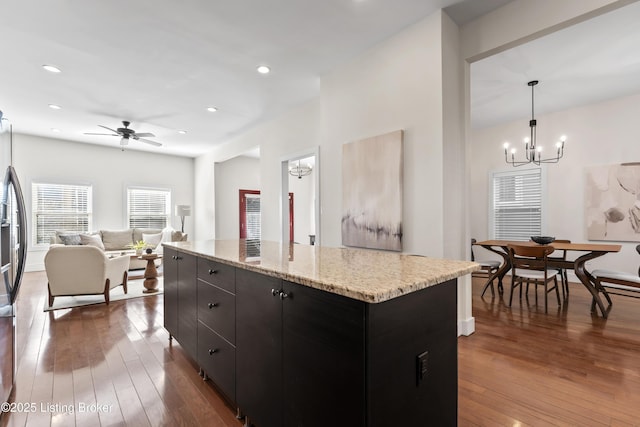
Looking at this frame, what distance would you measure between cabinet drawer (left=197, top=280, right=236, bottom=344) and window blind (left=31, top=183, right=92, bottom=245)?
266 inches

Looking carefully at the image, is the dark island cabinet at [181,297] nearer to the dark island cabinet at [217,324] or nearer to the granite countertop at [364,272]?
the dark island cabinet at [217,324]

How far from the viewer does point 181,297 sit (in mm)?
2391

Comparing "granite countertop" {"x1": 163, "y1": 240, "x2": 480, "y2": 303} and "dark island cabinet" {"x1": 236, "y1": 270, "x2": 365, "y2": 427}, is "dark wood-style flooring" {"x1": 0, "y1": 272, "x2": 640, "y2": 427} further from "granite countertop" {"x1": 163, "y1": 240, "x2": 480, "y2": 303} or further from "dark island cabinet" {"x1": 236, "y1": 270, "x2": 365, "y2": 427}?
"granite countertop" {"x1": 163, "y1": 240, "x2": 480, "y2": 303}

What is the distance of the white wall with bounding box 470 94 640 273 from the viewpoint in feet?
14.6

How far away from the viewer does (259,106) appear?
191 inches

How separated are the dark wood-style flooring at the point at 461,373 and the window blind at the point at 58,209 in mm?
4065

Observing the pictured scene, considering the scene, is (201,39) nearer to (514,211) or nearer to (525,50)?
(525,50)

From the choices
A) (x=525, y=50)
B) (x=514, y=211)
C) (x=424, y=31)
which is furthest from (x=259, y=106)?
(x=514, y=211)

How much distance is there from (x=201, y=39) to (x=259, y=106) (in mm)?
1845

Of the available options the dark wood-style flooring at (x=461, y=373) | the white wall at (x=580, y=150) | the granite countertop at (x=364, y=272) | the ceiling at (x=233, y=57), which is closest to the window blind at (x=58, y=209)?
the ceiling at (x=233, y=57)

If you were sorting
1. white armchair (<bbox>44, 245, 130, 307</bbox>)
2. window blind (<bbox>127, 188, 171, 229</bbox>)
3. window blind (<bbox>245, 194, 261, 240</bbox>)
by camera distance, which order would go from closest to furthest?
1. white armchair (<bbox>44, 245, 130, 307</bbox>)
2. window blind (<bbox>127, 188, 171, 229</bbox>)
3. window blind (<bbox>245, 194, 261, 240</bbox>)

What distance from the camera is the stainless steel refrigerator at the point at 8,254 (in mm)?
1682

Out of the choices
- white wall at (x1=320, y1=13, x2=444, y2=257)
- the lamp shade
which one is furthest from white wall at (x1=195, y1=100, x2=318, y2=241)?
the lamp shade

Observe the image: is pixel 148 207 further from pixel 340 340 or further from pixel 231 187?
pixel 340 340
